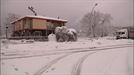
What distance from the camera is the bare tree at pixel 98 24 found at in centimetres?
5806

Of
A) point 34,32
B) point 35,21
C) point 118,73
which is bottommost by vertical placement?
point 118,73

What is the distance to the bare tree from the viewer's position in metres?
58.1

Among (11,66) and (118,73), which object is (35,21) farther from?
(118,73)

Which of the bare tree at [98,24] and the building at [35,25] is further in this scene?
the bare tree at [98,24]

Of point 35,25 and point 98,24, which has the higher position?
point 98,24

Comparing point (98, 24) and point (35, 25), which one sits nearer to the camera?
point (35, 25)

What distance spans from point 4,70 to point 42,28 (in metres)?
27.4

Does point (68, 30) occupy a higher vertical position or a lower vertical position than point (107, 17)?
lower

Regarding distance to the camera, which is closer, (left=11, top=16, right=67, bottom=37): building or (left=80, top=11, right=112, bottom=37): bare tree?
(left=11, top=16, right=67, bottom=37): building

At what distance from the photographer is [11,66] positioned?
850 cm

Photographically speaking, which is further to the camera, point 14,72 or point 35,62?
point 35,62

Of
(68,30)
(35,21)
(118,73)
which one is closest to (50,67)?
(118,73)

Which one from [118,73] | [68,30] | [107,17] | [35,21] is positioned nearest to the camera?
[118,73]

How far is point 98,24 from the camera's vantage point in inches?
2314
